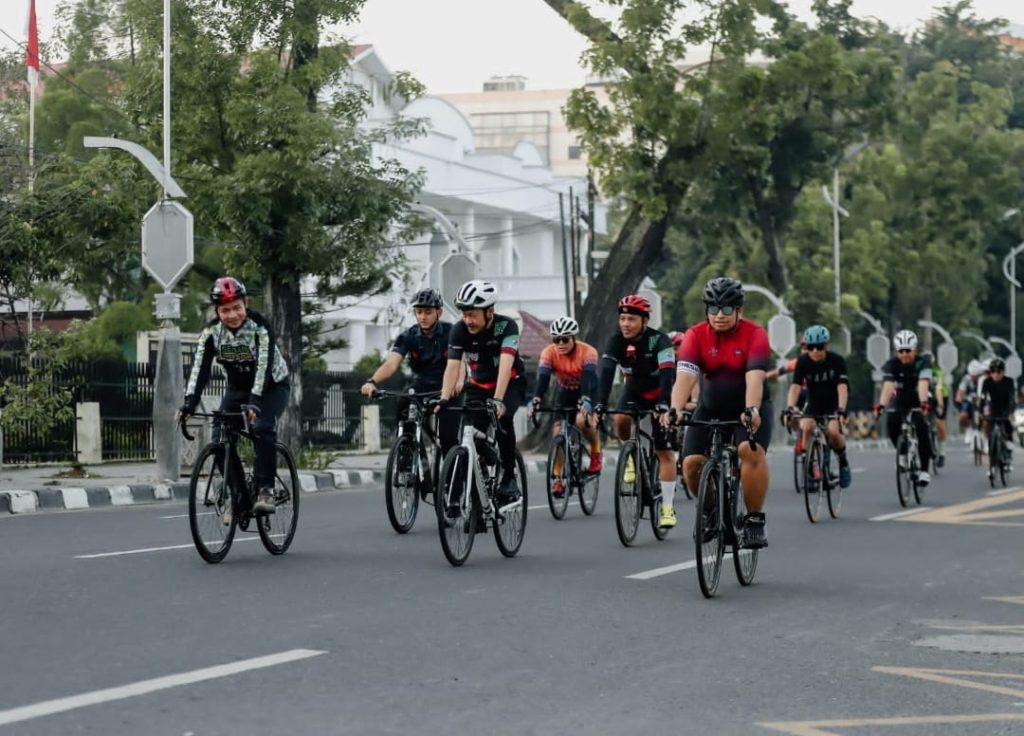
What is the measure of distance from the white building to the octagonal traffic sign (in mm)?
33425

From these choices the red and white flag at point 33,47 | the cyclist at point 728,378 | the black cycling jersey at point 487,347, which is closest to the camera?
the cyclist at point 728,378

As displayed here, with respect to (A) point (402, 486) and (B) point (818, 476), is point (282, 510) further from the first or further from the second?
(B) point (818, 476)

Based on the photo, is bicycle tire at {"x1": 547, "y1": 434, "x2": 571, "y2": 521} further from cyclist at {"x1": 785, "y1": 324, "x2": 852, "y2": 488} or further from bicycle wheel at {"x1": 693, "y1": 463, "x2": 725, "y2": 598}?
bicycle wheel at {"x1": 693, "y1": 463, "x2": 725, "y2": 598}

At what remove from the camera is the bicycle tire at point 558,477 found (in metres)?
16.6

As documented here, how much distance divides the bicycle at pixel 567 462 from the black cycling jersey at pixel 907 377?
Result: 16.0ft

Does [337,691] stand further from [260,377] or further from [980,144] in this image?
[980,144]

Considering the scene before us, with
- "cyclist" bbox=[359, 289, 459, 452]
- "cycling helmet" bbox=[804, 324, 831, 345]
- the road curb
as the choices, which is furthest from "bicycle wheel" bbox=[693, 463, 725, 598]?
the road curb

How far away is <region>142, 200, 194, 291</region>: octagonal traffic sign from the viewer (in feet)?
72.6

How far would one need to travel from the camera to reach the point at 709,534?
1016cm

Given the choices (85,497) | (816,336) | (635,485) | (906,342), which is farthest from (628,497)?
(906,342)

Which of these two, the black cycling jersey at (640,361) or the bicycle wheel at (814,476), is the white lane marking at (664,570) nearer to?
the black cycling jersey at (640,361)

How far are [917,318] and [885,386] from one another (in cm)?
5687

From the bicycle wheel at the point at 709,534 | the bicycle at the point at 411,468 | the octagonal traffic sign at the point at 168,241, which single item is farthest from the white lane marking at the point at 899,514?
the octagonal traffic sign at the point at 168,241

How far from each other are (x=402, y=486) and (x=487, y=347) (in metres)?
1.93
